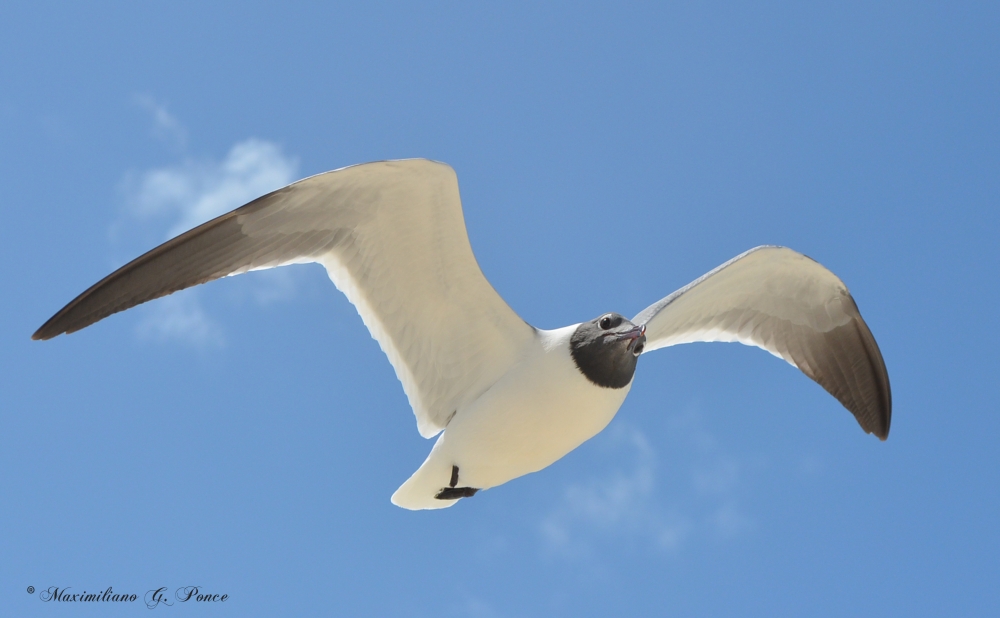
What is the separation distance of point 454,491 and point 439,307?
1360mm

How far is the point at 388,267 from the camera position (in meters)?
6.36

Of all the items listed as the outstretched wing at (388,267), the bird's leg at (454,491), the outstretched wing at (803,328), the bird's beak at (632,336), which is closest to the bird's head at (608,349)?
the bird's beak at (632,336)

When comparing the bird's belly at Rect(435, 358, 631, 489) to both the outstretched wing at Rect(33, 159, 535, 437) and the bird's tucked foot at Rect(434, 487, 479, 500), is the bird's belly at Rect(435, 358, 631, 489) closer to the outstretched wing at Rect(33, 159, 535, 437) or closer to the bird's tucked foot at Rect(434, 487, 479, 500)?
the bird's tucked foot at Rect(434, 487, 479, 500)

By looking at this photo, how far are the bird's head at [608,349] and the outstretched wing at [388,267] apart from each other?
0.57 m

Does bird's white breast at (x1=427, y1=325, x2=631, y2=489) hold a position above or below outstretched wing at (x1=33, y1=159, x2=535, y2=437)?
below

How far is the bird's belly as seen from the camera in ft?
19.6

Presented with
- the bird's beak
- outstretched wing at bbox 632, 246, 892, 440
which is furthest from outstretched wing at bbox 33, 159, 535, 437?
outstretched wing at bbox 632, 246, 892, 440

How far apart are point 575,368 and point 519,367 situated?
0.52 m

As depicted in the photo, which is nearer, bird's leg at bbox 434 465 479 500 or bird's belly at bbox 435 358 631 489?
bird's belly at bbox 435 358 631 489

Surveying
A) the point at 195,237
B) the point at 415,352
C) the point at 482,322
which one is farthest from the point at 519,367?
the point at 195,237

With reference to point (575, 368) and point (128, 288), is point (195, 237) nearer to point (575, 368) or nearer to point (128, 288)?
point (128, 288)

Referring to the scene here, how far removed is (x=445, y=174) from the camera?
5871 mm

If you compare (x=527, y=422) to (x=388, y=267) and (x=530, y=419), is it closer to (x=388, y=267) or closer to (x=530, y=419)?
(x=530, y=419)

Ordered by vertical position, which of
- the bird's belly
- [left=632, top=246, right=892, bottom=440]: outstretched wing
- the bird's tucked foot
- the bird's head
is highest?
[left=632, top=246, right=892, bottom=440]: outstretched wing
